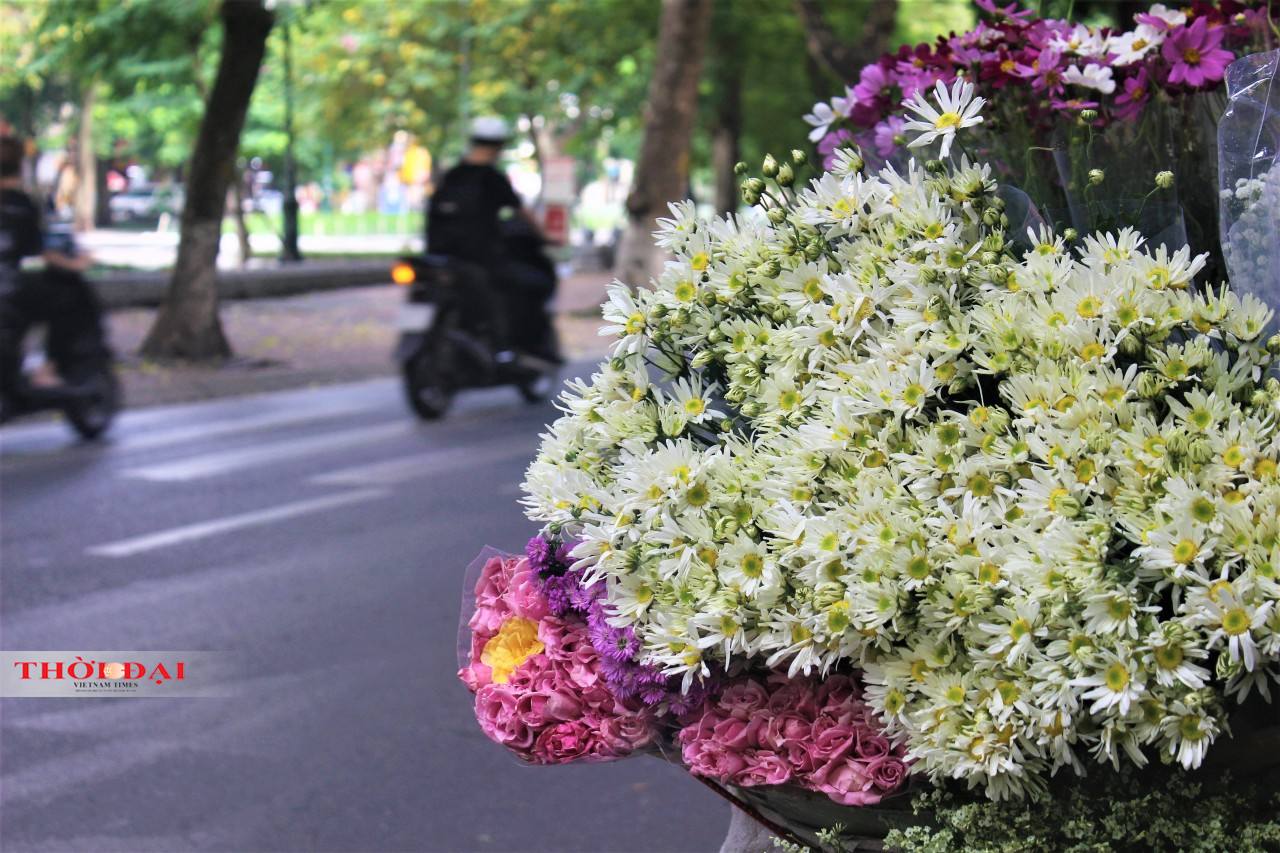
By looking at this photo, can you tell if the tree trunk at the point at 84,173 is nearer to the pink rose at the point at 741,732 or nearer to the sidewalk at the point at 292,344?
the sidewalk at the point at 292,344

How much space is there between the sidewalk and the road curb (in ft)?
0.67

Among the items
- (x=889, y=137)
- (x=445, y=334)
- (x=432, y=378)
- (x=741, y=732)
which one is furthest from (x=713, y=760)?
(x=432, y=378)

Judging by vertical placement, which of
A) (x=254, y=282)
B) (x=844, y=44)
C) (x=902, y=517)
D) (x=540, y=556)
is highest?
(x=844, y=44)

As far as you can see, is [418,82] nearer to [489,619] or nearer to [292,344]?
[292,344]

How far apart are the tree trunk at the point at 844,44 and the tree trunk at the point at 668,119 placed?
68.6 inches

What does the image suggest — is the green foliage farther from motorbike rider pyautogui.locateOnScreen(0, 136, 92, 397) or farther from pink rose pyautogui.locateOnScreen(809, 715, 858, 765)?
motorbike rider pyautogui.locateOnScreen(0, 136, 92, 397)

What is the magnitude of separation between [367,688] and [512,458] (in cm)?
454

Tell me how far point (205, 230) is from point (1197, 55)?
1330 centimetres

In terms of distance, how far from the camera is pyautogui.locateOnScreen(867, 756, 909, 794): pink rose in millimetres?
1850

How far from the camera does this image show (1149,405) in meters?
1.79

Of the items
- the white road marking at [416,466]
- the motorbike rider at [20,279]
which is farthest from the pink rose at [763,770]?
the motorbike rider at [20,279]

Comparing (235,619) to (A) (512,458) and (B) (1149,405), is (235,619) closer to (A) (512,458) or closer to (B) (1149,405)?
(A) (512,458)

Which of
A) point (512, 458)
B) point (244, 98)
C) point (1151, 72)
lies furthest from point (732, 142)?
point (1151, 72)

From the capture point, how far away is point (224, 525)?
7.65 metres
